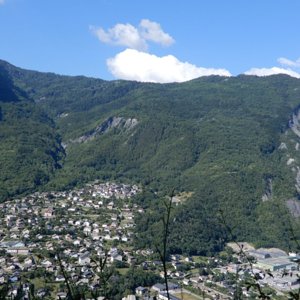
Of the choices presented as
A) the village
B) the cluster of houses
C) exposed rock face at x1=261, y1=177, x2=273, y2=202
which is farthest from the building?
exposed rock face at x1=261, y1=177, x2=273, y2=202

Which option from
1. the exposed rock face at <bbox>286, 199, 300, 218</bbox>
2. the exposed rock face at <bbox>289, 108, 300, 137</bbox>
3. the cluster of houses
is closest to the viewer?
the cluster of houses

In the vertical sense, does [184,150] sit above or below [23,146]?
above

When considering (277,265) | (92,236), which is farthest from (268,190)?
(277,265)

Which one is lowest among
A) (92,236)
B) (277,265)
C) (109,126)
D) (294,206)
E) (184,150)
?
(92,236)

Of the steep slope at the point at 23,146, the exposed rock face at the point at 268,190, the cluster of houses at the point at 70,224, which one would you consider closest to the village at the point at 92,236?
the cluster of houses at the point at 70,224

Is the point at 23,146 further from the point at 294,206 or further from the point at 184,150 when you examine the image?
the point at 294,206

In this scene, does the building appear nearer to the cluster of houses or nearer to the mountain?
the mountain
